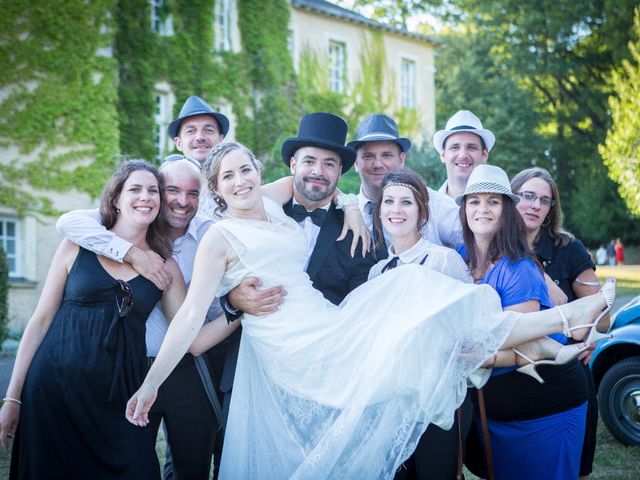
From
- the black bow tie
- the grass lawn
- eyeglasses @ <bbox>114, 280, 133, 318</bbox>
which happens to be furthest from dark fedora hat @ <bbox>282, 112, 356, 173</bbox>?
the grass lawn

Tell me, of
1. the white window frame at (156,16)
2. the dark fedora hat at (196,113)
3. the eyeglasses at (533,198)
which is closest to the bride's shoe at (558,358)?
the eyeglasses at (533,198)

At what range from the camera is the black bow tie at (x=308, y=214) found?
461 centimetres

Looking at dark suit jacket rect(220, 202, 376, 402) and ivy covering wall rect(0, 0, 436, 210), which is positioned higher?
ivy covering wall rect(0, 0, 436, 210)

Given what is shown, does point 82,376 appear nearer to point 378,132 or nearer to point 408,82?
point 378,132

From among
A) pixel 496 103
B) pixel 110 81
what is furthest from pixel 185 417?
pixel 496 103

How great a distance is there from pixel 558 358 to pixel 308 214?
6.02ft

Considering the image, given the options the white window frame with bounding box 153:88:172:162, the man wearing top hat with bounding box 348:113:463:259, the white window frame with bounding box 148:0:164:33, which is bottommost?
the man wearing top hat with bounding box 348:113:463:259

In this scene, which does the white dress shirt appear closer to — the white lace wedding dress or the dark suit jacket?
the dark suit jacket

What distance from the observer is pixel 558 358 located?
12.4 ft

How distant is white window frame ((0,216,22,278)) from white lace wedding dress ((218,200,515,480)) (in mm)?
13658

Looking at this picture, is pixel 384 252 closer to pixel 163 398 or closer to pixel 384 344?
pixel 384 344

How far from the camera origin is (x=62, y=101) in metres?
16.5

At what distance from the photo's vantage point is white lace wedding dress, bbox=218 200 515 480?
139 inches

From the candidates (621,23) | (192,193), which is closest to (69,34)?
(192,193)
